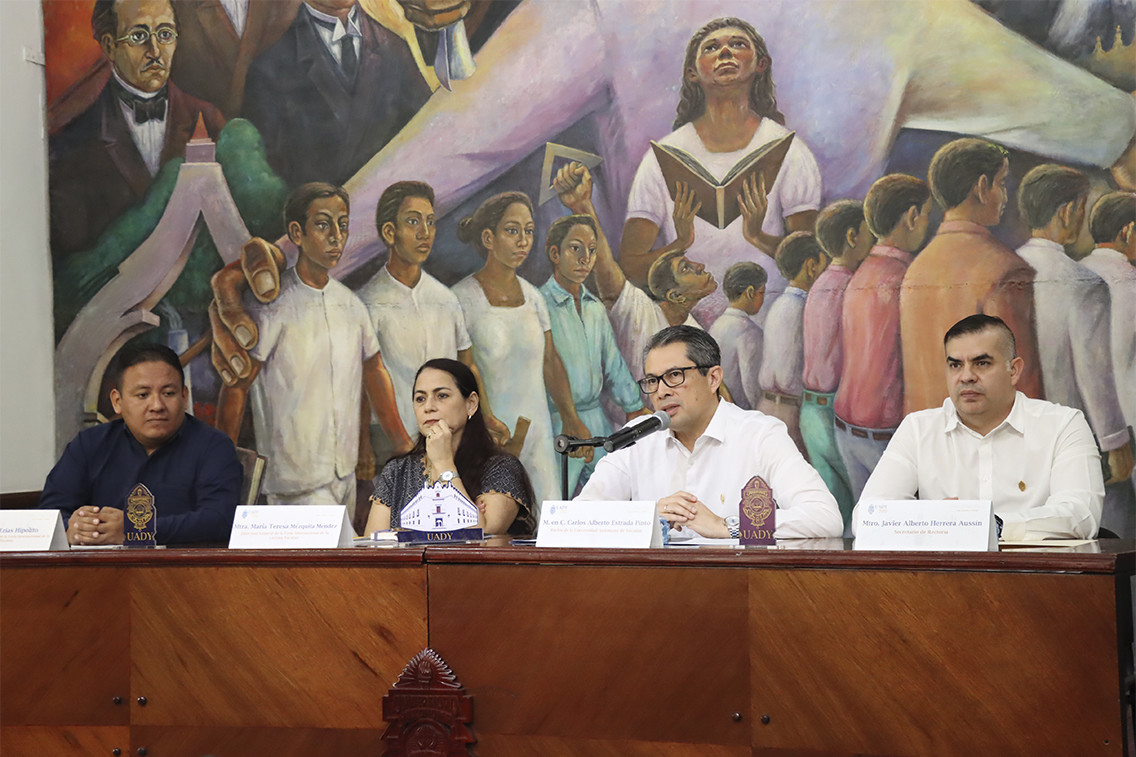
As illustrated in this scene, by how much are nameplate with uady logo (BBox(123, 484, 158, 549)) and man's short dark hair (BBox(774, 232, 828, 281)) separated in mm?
2179

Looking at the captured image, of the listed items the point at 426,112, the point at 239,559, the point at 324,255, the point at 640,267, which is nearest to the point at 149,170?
the point at 324,255

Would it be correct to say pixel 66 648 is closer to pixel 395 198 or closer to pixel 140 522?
pixel 140 522

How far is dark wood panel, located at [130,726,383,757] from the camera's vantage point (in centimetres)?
234

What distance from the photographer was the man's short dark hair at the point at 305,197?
4.42 metres

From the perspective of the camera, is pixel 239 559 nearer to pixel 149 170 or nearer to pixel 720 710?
pixel 720 710

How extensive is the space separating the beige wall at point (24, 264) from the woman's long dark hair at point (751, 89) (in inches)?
102

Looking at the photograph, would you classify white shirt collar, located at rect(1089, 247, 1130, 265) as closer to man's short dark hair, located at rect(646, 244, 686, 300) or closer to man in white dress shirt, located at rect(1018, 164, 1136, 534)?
man in white dress shirt, located at rect(1018, 164, 1136, 534)

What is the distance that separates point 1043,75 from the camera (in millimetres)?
3678

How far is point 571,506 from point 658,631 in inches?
13.8

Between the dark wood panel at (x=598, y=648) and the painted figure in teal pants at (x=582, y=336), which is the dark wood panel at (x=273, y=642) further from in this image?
the painted figure in teal pants at (x=582, y=336)

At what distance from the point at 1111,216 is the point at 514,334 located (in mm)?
2013

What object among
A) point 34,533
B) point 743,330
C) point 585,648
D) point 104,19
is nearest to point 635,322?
point 743,330

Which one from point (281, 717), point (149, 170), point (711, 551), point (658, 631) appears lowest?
point (281, 717)

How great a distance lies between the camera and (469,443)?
322 centimetres
